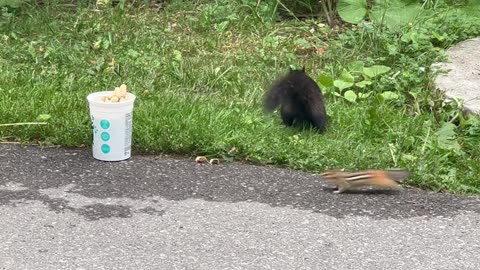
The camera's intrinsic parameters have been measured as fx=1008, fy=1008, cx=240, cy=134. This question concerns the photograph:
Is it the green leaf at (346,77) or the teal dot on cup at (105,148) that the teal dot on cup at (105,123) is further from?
the green leaf at (346,77)

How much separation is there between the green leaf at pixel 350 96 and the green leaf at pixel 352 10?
156 cm

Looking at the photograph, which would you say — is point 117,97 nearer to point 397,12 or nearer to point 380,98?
point 380,98

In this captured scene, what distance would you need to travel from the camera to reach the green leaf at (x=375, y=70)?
7.59 metres

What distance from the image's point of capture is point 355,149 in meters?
6.32

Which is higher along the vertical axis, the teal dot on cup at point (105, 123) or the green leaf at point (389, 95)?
the teal dot on cup at point (105, 123)

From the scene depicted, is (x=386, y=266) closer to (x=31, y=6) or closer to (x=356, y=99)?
(x=356, y=99)

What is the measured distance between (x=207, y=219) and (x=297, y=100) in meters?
1.55

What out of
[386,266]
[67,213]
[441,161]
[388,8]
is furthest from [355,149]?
[388,8]

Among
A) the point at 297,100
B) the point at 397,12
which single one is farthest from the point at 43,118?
the point at 397,12

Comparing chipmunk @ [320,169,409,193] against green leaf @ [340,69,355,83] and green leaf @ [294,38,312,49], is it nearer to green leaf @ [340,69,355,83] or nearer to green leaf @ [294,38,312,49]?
green leaf @ [340,69,355,83]

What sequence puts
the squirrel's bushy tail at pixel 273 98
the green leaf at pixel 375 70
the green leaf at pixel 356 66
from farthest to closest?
the green leaf at pixel 356 66
the green leaf at pixel 375 70
the squirrel's bushy tail at pixel 273 98

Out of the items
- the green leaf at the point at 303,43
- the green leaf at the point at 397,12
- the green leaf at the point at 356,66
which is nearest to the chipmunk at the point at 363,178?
the green leaf at the point at 356,66

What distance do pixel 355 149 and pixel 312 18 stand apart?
9.81 feet

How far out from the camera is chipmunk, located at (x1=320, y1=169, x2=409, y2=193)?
18.8 ft
